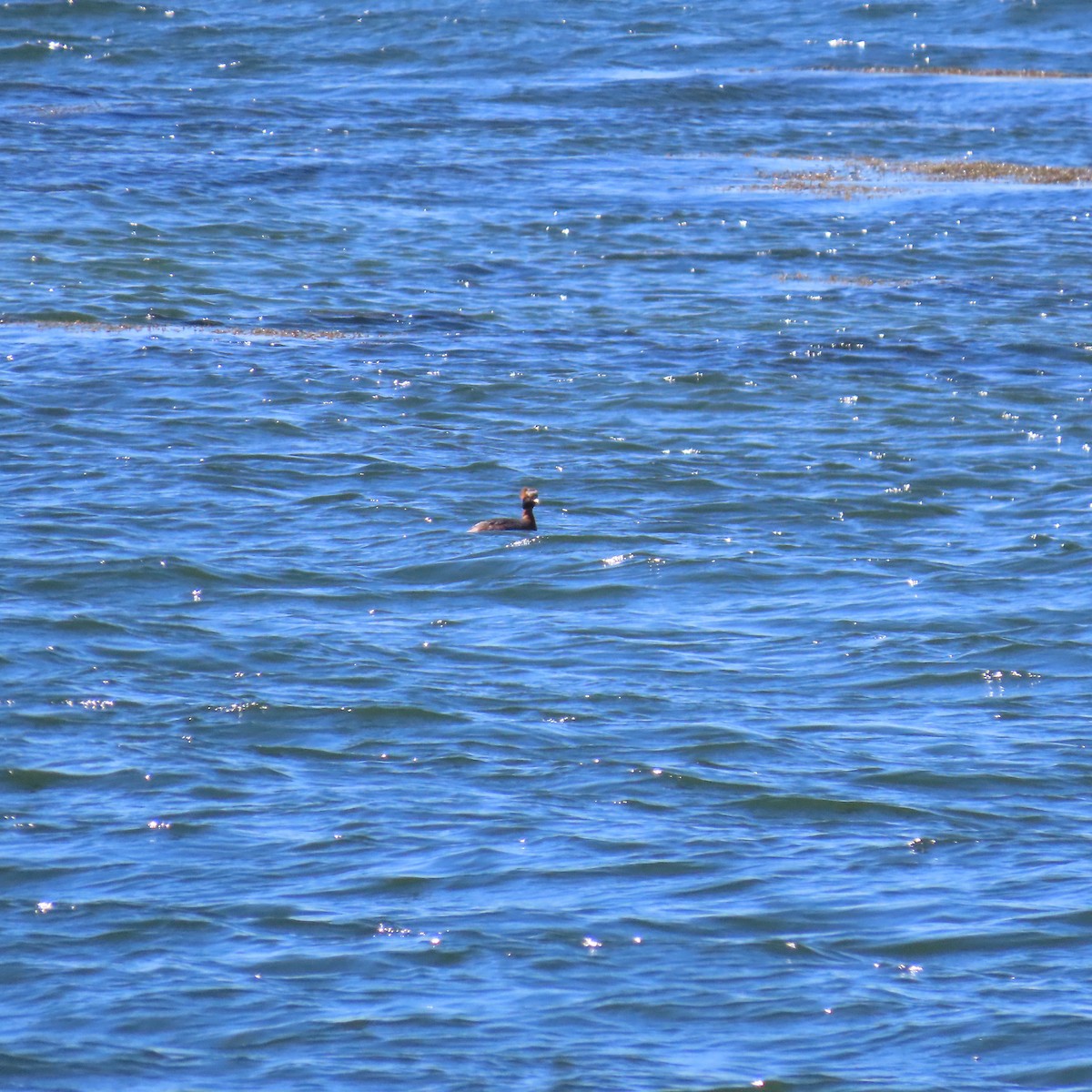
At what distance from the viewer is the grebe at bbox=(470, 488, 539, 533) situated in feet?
41.9

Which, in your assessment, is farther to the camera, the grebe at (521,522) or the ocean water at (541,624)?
the grebe at (521,522)

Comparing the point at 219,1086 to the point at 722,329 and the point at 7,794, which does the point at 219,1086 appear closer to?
the point at 7,794

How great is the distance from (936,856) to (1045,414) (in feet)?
26.7

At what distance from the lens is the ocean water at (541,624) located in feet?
23.9

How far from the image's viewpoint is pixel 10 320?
59.5 ft

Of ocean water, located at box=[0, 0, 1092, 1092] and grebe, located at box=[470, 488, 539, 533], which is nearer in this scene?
ocean water, located at box=[0, 0, 1092, 1092]

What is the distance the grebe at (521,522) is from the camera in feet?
41.9

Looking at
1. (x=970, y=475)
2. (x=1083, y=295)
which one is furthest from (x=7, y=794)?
(x=1083, y=295)

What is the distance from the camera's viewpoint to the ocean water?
7273mm

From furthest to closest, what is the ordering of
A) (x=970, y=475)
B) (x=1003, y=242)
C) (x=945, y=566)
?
1. (x=1003, y=242)
2. (x=970, y=475)
3. (x=945, y=566)

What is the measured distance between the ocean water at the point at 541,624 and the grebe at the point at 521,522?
0.10 metres

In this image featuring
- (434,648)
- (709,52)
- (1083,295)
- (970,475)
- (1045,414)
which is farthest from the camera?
(709,52)

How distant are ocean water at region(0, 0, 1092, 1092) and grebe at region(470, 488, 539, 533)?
10 centimetres

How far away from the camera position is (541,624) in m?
11.5
